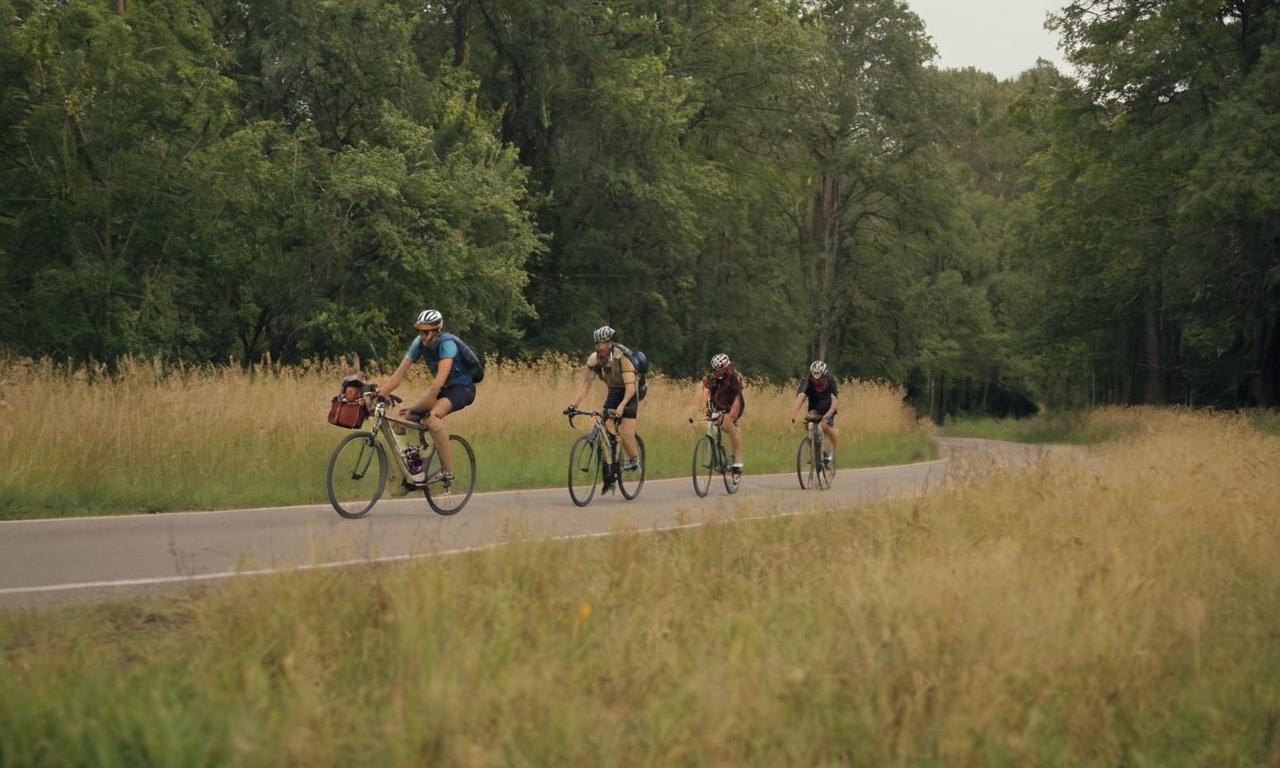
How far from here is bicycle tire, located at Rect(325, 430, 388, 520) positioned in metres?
12.3

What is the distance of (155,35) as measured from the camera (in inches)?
1088

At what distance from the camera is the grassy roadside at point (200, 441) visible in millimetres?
13281

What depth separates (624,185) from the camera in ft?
135

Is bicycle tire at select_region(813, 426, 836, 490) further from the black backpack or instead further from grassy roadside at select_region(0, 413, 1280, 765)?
grassy roadside at select_region(0, 413, 1280, 765)

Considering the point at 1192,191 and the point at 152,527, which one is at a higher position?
the point at 1192,191

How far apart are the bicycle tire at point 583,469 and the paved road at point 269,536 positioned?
23 cm

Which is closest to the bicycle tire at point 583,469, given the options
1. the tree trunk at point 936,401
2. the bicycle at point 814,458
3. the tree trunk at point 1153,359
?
the bicycle at point 814,458

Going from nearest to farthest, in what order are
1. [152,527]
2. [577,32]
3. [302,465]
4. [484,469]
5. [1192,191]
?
[152,527] → [302,465] → [484,469] → [1192,191] → [577,32]

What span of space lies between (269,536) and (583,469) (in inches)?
181

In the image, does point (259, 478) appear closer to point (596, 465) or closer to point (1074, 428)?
point (596, 465)

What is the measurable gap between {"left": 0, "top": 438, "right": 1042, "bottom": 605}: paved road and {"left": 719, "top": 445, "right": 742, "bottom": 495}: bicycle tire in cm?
103

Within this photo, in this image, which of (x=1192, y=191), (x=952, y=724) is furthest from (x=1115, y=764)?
(x=1192, y=191)

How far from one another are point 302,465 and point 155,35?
15.7 meters

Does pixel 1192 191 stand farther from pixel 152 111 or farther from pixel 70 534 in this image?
pixel 70 534
